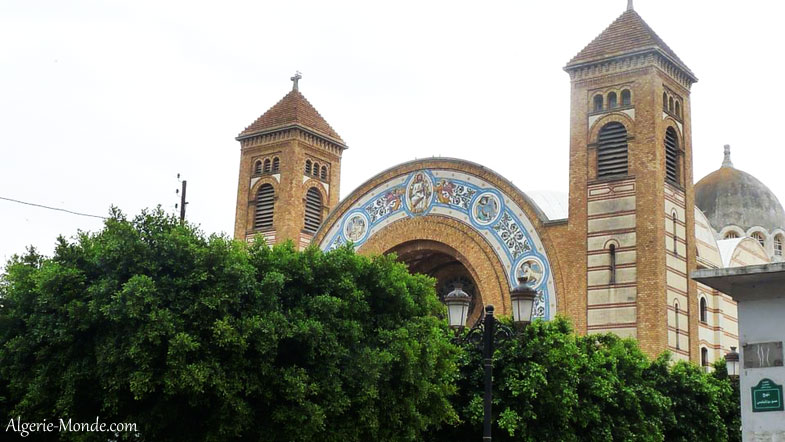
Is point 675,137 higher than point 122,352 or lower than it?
higher

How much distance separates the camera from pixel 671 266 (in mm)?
30688

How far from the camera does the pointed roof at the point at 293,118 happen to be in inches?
1629

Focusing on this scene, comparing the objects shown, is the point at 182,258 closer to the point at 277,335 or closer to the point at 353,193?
the point at 277,335

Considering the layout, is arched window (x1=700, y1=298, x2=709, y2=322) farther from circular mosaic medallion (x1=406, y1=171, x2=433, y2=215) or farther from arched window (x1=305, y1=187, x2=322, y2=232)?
arched window (x1=305, y1=187, x2=322, y2=232)

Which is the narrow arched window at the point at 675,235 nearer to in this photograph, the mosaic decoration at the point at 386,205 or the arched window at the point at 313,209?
the mosaic decoration at the point at 386,205

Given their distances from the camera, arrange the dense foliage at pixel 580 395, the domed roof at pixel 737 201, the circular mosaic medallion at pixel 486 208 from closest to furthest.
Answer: the dense foliage at pixel 580 395
the circular mosaic medallion at pixel 486 208
the domed roof at pixel 737 201

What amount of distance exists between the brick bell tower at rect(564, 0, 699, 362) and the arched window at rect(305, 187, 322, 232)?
12.6 meters

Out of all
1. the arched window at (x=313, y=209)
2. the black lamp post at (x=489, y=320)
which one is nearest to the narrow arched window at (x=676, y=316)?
the black lamp post at (x=489, y=320)

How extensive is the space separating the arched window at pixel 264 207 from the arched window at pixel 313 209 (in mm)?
1363

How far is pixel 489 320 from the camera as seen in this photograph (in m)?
15.0

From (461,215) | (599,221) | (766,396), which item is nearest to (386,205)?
(461,215)

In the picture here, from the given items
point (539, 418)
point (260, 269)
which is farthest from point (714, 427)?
point (260, 269)

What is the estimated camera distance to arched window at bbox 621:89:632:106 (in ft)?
104

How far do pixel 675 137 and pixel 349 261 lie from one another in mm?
16088
